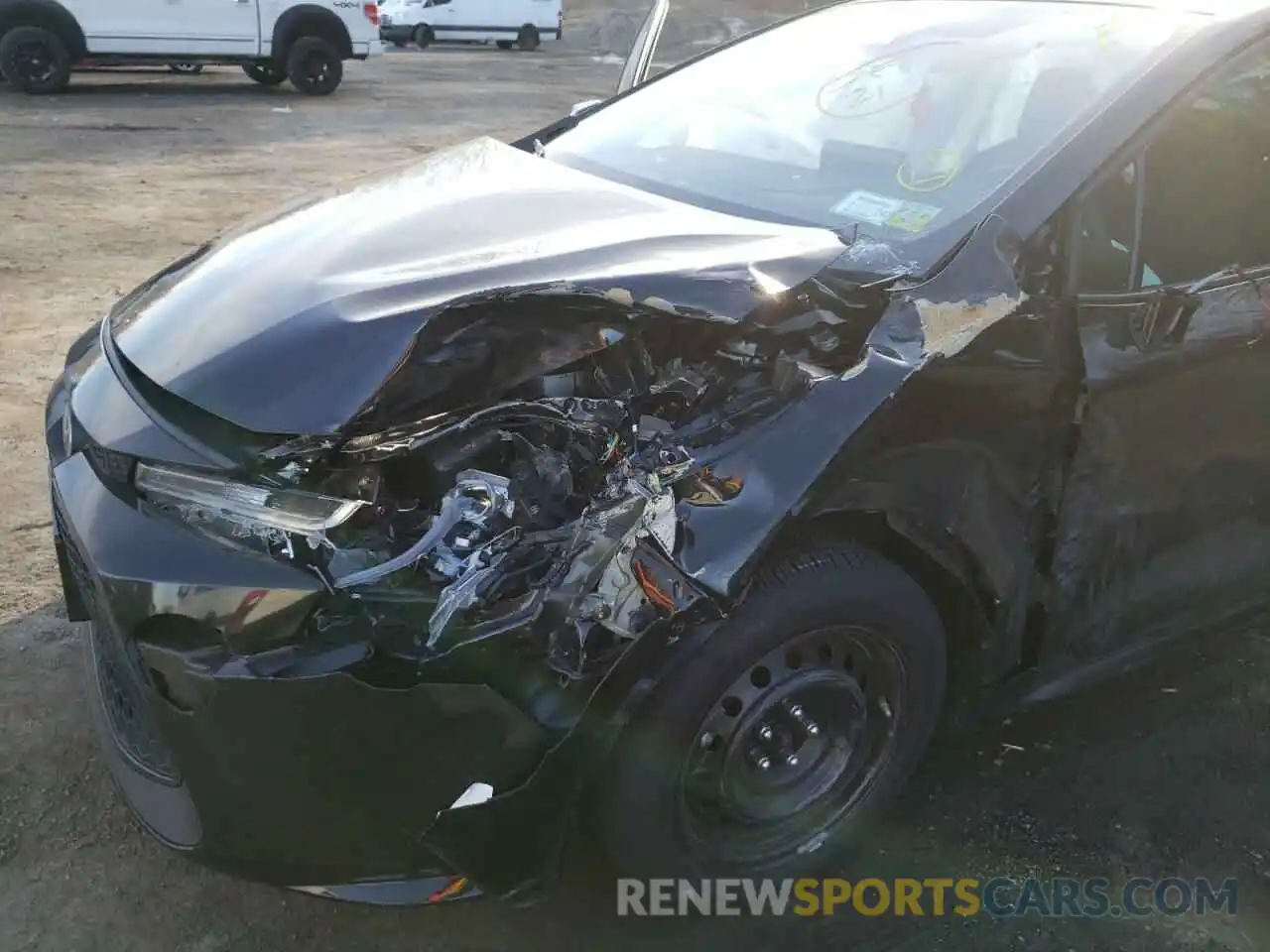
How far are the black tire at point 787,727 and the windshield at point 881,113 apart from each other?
0.79m

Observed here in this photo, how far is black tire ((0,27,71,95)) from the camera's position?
A: 11727mm

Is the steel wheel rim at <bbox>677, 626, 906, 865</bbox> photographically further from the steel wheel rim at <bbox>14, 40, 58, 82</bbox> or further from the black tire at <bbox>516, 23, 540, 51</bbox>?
the black tire at <bbox>516, 23, 540, 51</bbox>

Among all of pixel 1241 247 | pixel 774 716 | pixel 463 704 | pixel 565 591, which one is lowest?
pixel 774 716

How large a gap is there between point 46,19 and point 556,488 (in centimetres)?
1268

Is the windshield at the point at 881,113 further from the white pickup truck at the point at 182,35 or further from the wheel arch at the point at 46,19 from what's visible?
the wheel arch at the point at 46,19

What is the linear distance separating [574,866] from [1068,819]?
4.10ft

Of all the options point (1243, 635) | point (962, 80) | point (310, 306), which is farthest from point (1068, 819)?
point (310, 306)

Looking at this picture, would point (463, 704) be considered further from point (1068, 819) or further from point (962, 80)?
point (962, 80)

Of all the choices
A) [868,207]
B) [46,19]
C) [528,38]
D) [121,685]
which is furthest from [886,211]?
[528,38]

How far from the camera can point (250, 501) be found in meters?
1.86

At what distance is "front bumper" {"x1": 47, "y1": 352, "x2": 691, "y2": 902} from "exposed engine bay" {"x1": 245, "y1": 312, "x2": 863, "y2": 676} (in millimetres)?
80

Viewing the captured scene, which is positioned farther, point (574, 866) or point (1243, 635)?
point (1243, 635)

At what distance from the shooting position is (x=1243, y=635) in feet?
10.4

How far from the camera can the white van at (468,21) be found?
23.9m
